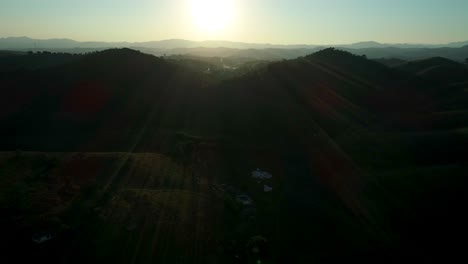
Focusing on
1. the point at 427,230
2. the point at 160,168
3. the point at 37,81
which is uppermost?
the point at 37,81

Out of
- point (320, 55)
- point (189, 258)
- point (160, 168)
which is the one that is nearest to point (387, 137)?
point (160, 168)

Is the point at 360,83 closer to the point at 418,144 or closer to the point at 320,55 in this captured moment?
the point at 320,55

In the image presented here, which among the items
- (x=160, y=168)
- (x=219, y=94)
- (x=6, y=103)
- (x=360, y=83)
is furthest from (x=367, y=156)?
(x=6, y=103)

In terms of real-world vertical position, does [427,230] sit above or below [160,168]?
below

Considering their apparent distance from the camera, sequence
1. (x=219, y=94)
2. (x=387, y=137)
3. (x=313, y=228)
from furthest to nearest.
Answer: (x=219, y=94) < (x=387, y=137) < (x=313, y=228)

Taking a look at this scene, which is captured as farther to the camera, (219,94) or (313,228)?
(219,94)

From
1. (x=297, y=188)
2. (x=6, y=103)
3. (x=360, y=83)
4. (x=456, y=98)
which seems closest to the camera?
(x=297, y=188)
